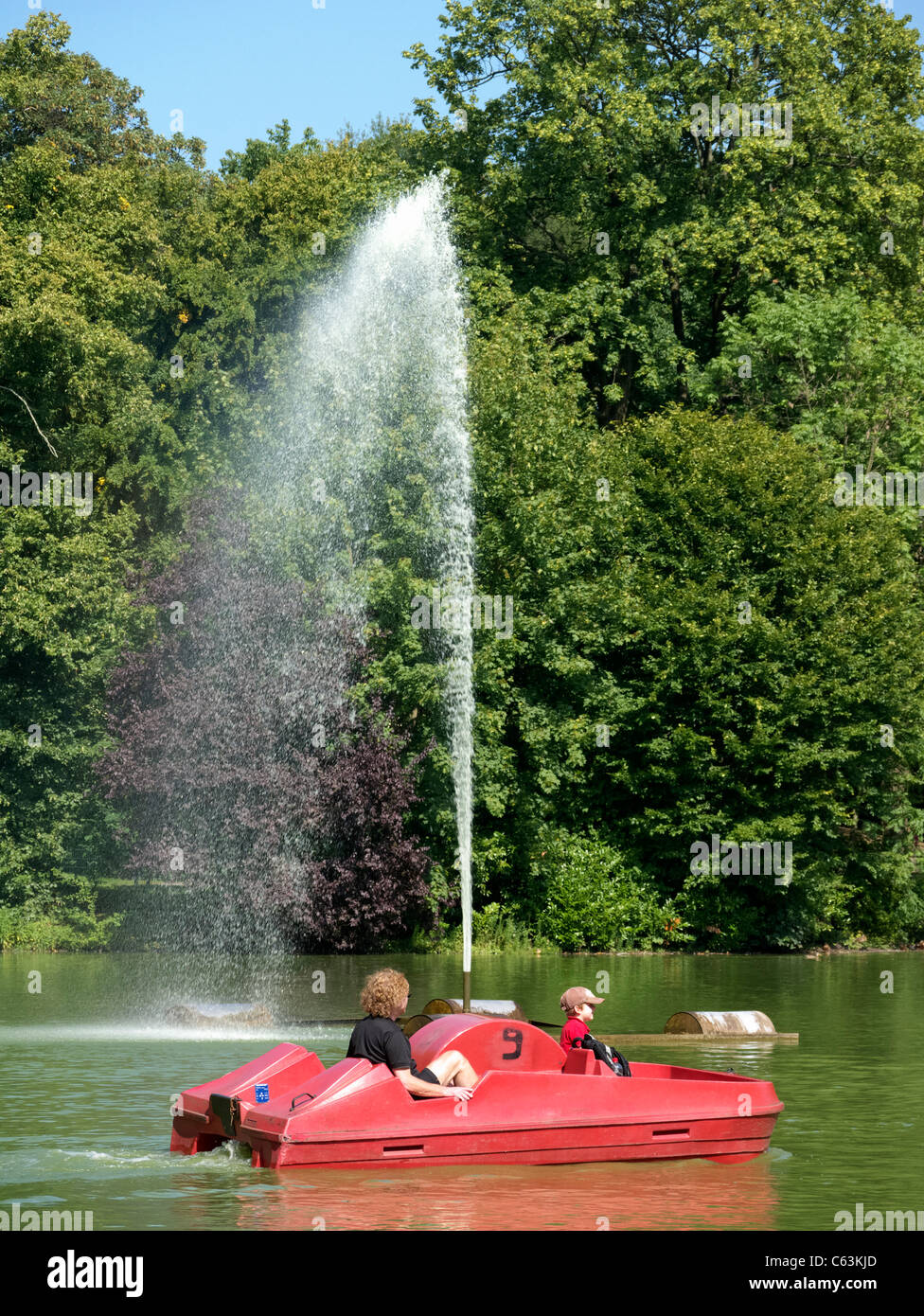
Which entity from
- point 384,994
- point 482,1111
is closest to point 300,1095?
point 384,994

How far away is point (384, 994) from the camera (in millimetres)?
12375

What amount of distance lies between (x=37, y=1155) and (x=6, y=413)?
28.0 metres

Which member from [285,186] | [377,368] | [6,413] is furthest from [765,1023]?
[285,186]

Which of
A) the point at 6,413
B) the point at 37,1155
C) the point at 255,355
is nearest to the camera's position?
the point at 37,1155

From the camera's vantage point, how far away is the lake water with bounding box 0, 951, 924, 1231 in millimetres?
11258

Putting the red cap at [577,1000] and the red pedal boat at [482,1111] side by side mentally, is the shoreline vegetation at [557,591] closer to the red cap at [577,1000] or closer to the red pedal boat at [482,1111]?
the red cap at [577,1000]

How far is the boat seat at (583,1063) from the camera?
13.4 m

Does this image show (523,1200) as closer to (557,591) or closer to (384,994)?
(384,994)

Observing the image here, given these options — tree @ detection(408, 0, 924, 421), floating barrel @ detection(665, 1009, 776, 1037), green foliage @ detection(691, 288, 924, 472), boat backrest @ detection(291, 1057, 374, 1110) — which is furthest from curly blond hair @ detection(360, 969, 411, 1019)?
tree @ detection(408, 0, 924, 421)

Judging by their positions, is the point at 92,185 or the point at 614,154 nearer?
the point at 92,185

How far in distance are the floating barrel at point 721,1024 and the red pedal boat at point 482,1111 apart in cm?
648

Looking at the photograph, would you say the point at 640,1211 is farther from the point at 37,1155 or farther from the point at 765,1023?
the point at 765,1023

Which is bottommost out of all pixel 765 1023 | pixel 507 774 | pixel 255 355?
pixel 765 1023

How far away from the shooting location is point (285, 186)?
5081cm
